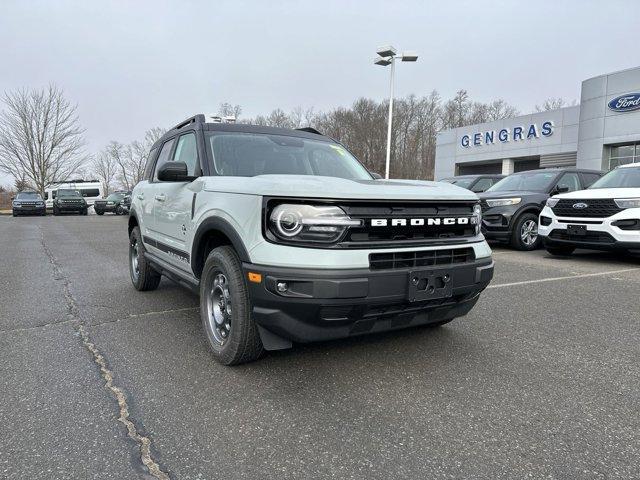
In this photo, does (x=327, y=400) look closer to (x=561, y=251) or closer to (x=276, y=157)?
(x=276, y=157)

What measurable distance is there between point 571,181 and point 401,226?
8839mm

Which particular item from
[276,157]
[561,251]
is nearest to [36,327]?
[276,157]

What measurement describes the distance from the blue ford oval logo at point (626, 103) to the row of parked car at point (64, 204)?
26307 millimetres

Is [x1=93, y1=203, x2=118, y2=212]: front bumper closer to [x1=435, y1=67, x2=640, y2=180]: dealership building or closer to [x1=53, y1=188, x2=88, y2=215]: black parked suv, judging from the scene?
[x1=53, y1=188, x2=88, y2=215]: black parked suv

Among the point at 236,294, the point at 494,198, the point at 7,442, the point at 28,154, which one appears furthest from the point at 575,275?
the point at 28,154

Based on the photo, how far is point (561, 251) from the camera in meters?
8.78

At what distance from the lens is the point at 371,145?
186 ft

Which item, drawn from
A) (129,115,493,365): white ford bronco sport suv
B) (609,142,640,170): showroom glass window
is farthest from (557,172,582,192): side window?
(609,142,640,170): showroom glass window

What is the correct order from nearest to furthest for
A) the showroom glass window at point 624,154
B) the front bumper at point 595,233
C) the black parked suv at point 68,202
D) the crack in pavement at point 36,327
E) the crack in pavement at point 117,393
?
the crack in pavement at point 117,393 < the crack in pavement at point 36,327 < the front bumper at point 595,233 < the showroom glass window at point 624,154 < the black parked suv at point 68,202

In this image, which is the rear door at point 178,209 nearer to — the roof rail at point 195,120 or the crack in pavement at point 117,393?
the roof rail at point 195,120

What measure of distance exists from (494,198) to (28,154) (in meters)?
45.2

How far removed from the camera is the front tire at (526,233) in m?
9.45

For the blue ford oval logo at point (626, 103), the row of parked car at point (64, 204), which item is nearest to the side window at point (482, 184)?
the blue ford oval logo at point (626, 103)

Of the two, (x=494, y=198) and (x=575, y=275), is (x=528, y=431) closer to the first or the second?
(x=575, y=275)
